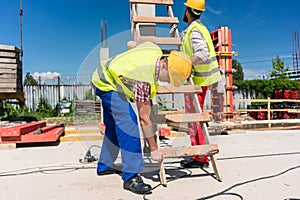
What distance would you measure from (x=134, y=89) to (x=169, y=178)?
3.59 feet

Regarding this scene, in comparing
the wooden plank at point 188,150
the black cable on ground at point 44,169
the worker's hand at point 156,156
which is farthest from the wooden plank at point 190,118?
the black cable on ground at point 44,169

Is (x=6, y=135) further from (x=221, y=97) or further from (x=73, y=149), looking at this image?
(x=221, y=97)

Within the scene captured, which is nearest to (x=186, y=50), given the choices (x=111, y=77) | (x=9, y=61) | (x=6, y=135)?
(x=111, y=77)

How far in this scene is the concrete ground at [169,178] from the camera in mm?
2383

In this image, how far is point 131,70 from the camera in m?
2.38

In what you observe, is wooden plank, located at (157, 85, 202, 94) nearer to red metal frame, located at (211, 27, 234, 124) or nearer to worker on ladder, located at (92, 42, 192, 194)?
worker on ladder, located at (92, 42, 192, 194)

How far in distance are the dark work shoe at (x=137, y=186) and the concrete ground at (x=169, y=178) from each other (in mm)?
51

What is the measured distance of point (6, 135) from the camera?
15.2 ft

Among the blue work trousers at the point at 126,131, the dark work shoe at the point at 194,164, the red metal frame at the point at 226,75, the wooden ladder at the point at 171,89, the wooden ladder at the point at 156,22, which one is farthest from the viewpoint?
the red metal frame at the point at 226,75

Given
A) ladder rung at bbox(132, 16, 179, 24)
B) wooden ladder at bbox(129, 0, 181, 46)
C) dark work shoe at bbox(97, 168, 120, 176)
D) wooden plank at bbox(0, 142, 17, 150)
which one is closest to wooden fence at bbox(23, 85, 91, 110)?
wooden plank at bbox(0, 142, 17, 150)

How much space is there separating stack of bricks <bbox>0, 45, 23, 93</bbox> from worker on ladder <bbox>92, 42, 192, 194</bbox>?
19.4 ft

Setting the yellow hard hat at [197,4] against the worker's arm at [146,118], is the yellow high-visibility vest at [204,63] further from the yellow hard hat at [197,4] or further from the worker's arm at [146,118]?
the worker's arm at [146,118]

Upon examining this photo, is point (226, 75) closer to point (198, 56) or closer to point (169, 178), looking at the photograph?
point (198, 56)

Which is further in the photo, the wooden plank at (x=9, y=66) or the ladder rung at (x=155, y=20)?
the wooden plank at (x=9, y=66)
